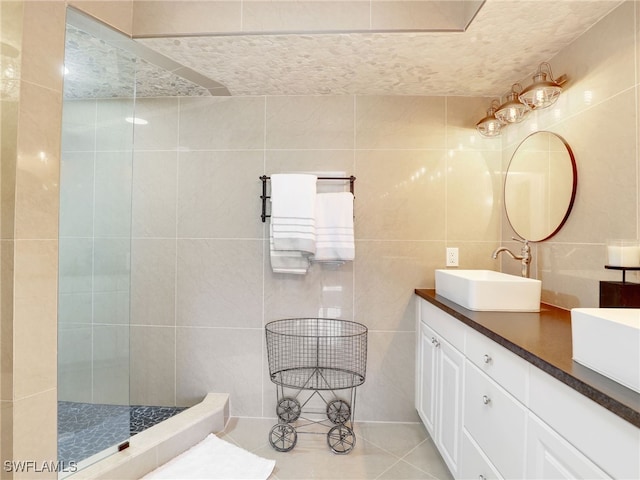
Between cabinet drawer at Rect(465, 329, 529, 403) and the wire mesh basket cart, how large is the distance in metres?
0.87

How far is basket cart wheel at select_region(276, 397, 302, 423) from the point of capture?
81.5 inches

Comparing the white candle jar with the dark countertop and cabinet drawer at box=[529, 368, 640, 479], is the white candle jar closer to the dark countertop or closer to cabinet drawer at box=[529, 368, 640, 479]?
the dark countertop

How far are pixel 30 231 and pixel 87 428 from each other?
0.89 metres

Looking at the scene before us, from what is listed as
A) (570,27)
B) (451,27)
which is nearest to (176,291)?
(451,27)

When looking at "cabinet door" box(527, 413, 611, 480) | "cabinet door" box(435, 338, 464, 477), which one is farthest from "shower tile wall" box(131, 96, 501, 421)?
"cabinet door" box(527, 413, 611, 480)

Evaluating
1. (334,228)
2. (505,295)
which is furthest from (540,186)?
(334,228)

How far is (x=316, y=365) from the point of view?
2100mm

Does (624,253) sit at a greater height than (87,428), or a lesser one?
greater

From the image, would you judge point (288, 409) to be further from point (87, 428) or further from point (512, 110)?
point (512, 110)

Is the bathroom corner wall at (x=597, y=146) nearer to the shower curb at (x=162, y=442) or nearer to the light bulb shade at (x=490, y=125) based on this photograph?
the light bulb shade at (x=490, y=125)

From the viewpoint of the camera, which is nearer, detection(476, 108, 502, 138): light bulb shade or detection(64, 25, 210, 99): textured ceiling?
detection(64, 25, 210, 99): textured ceiling

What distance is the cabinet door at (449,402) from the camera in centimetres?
143

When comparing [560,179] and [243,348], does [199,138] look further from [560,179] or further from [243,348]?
[560,179]

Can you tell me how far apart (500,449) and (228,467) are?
1.25m
